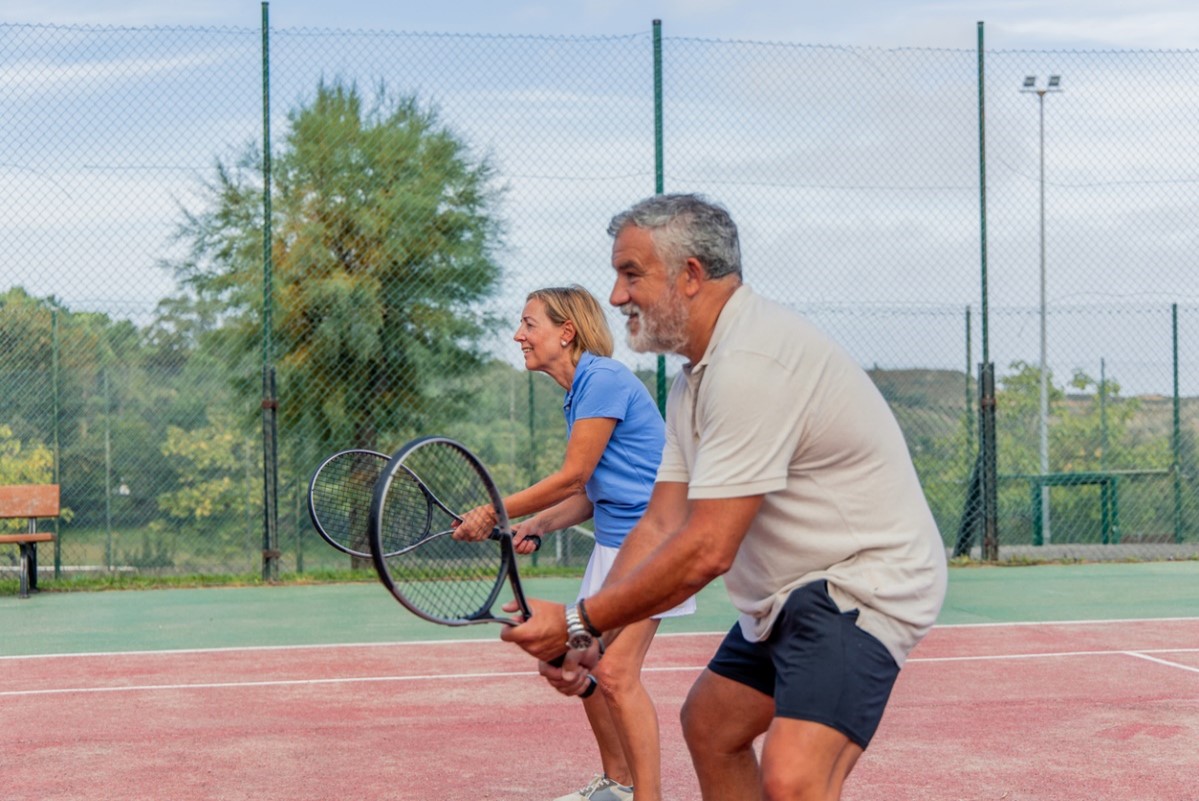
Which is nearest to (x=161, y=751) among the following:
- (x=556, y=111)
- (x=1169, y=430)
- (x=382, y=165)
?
(x=556, y=111)

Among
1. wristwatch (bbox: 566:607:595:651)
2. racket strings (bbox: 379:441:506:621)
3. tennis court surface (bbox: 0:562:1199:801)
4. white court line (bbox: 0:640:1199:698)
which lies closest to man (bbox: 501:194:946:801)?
wristwatch (bbox: 566:607:595:651)

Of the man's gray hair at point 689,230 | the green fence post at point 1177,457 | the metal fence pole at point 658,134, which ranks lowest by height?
the green fence post at point 1177,457

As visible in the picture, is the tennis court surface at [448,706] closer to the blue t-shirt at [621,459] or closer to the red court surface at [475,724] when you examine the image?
the red court surface at [475,724]

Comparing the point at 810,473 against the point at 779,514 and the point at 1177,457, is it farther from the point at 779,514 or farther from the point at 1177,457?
the point at 1177,457

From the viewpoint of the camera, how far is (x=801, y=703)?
2.93 m

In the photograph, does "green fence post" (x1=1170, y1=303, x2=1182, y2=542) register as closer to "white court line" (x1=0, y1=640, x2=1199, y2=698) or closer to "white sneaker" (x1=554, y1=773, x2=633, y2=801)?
"white court line" (x1=0, y1=640, x2=1199, y2=698)

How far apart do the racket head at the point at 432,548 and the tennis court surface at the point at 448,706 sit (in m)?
0.59

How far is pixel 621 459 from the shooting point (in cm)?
466

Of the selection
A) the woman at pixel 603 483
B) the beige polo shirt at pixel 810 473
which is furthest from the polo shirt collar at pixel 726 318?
the woman at pixel 603 483

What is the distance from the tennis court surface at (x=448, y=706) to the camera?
204 inches

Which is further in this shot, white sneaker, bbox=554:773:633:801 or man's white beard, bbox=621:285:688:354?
white sneaker, bbox=554:773:633:801

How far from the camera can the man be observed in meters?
2.88

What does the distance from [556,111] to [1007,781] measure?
7.27 meters

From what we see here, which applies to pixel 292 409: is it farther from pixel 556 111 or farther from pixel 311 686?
pixel 311 686
